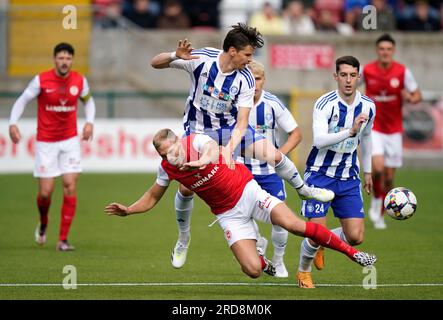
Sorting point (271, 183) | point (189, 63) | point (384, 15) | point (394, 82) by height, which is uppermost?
point (384, 15)

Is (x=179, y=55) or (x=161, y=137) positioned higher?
(x=179, y=55)

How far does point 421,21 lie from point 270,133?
16.5 meters

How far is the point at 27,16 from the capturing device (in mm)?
24188

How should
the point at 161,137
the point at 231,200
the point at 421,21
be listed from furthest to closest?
the point at 421,21
the point at 231,200
the point at 161,137

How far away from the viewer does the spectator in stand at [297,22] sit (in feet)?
85.3

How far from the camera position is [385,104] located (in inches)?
610

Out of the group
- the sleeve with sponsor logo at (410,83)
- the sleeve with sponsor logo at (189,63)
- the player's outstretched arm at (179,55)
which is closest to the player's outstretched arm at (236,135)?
the sleeve with sponsor logo at (189,63)

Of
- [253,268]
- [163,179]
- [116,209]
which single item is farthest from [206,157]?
[253,268]

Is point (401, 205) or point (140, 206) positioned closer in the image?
point (140, 206)

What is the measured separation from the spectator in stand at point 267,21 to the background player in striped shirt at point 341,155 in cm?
1536

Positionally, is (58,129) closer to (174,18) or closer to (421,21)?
(174,18)

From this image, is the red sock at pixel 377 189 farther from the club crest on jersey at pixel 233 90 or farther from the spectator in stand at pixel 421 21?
the spectator in stand at pixel 421 21

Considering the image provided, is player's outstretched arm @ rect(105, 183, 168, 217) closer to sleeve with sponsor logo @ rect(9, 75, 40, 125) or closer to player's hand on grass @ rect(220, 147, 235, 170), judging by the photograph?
player's hand on grass @ rect(220, 147, 235, 170)
